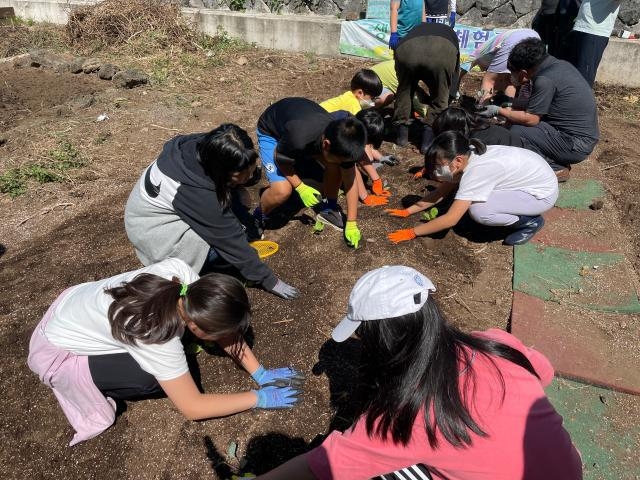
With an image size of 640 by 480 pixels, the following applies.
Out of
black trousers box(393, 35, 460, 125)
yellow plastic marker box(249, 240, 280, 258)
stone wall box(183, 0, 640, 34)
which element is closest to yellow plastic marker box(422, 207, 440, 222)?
yellow plastic marker box(249, 240, 280, 258)

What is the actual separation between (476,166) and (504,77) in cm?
266

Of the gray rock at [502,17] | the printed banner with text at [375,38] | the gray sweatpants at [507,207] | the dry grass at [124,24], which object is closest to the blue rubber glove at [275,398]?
the gray sweatpants at [507,207]

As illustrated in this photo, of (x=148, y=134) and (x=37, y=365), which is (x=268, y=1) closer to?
(x=148, y=134)

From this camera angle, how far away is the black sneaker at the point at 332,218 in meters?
3.60

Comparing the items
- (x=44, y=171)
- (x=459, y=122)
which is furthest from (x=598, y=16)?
(x=44, y=171)

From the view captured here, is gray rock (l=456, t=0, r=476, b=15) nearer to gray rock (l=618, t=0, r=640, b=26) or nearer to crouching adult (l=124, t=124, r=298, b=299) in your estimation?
gray rock (l=618, t=0, r=640, b=26)

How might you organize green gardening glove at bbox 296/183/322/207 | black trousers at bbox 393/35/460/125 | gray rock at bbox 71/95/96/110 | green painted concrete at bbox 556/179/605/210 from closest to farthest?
green gardening glove at bbox 296/183/322/207 → green painted concrete at bbox 556/179/605/210 → black trousers at bbox 393/35/460/125 → gray rock at bbox 71/95/96/110

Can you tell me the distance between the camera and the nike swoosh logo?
2.47m

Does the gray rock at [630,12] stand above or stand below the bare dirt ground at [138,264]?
above

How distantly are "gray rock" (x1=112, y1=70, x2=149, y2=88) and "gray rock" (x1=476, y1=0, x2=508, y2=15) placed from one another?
18.8ft

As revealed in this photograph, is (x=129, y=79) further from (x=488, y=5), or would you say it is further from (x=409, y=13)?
(x=488, y=5)

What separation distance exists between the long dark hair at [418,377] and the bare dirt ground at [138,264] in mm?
985

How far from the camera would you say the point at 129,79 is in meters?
6.26

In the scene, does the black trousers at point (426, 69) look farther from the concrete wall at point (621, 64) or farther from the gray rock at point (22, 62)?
the gray rock at point (22, 62)
